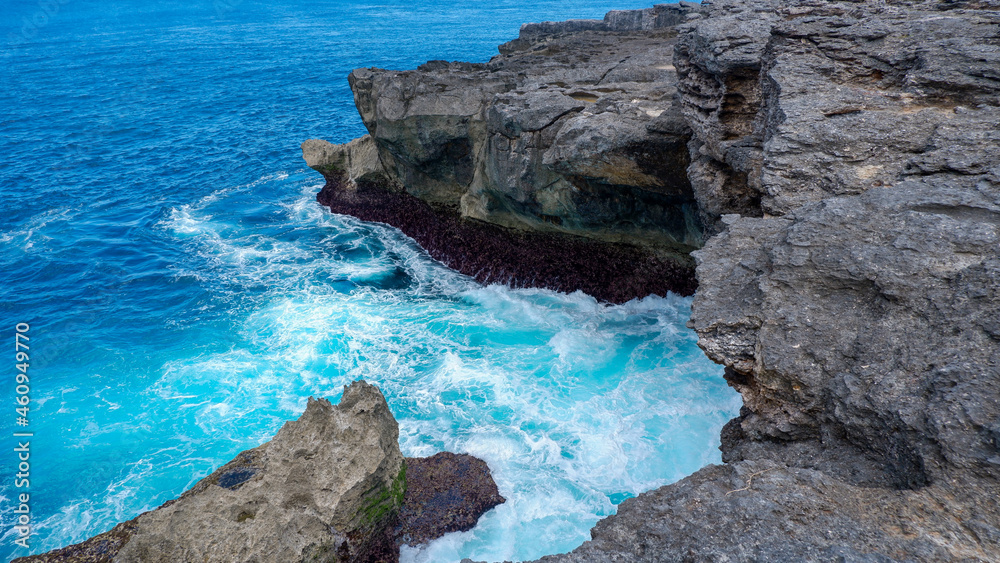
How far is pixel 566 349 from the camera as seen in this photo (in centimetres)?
1791

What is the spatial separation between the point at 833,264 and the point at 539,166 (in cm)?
1215

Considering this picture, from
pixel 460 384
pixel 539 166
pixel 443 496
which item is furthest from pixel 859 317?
pixel 539 166

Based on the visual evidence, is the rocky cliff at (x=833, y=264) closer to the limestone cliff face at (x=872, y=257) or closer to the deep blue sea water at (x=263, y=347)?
the limestone cliff face at (x=872, y=257)

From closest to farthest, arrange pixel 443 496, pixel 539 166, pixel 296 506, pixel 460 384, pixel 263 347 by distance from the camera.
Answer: pixel 296 506, pixel 443 496, pixel 460 384, pixel 539 166, pixel 263 347

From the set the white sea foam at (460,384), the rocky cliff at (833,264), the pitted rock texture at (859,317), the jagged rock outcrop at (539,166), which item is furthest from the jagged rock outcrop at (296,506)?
the jagged rock outcrop at (539,166)

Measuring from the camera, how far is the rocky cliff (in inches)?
203

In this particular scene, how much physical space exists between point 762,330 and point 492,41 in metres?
60.1

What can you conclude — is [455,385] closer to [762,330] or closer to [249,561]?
[249,561]

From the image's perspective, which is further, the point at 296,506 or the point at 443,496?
the point at 443,496

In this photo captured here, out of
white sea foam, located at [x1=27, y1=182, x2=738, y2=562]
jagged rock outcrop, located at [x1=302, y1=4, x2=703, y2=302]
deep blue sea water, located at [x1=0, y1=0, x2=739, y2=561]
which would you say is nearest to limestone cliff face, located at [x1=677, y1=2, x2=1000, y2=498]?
jagged rock outcrop, located at [x1=302, y1=4, x2=703, y2=302]

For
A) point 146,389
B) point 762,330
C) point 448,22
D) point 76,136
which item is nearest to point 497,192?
point 146,389

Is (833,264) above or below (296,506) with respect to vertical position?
above

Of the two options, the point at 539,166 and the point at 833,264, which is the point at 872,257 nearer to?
the point at 833,264

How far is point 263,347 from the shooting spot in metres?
18.6
